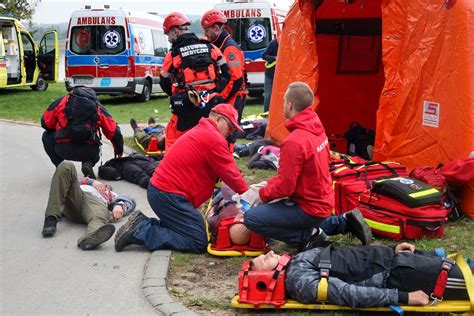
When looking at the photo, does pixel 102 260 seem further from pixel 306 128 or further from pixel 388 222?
pixel 388 222

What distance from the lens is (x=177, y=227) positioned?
5.82 meters

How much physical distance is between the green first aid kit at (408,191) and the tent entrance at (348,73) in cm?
397

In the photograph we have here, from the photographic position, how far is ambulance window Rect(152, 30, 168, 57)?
21.1 metres

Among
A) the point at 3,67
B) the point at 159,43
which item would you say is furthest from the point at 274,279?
the point at 3,67

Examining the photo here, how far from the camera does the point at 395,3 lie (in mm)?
7770

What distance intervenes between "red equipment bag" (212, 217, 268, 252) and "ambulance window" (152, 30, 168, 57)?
15921mm

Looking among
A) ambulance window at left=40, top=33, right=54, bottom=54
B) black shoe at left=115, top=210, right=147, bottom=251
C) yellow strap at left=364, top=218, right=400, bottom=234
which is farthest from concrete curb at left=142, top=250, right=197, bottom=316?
ambulance window at left=40, top=33, right=54, bottom=54

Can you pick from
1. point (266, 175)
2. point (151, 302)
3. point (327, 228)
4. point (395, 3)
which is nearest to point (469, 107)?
point (395, 3)

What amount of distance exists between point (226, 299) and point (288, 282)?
563mm

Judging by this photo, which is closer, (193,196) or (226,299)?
(226,299)

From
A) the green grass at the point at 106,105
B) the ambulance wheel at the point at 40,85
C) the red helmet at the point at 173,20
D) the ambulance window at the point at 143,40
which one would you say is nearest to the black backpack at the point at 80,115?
the red helmet at the point at 173,20

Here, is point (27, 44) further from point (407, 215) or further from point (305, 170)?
point (305, 170)

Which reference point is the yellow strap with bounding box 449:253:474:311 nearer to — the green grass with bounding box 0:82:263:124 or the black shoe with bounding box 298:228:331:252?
the black shoe with bounding box 298:228:331:252

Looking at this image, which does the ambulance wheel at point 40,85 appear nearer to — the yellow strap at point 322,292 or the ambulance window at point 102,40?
the ambulance window at point 102,40
